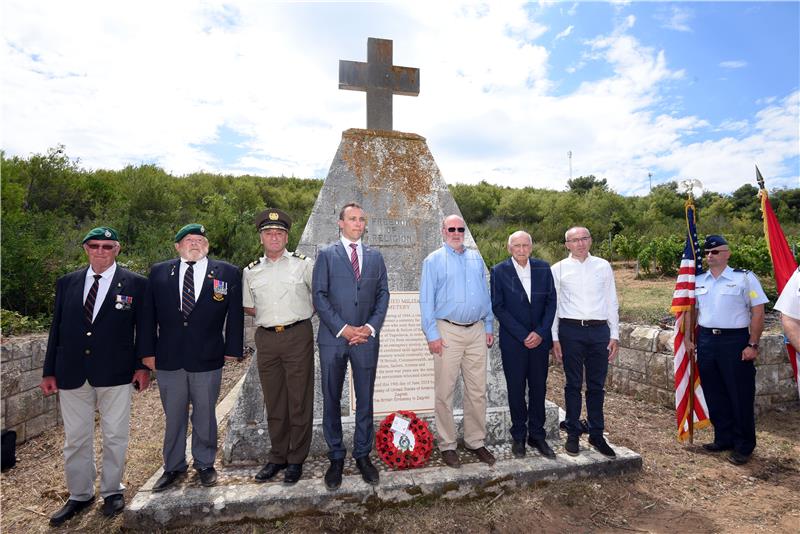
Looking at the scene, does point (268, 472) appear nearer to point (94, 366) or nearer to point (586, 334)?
point (94, 366)

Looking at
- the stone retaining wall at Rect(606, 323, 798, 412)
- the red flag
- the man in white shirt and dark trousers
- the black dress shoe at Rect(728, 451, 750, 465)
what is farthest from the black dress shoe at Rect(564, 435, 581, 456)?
the red flag

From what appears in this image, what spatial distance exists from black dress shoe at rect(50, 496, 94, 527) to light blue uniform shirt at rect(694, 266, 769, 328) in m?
5.20

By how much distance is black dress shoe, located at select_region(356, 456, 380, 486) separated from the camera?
290cm

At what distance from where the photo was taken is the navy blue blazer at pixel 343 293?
9.61 feet

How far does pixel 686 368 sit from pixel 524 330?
6.63 feet

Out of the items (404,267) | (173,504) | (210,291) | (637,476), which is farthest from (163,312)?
(637,476)

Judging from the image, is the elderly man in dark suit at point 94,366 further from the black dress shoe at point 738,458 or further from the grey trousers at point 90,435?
the black dress shoe at point 738,458

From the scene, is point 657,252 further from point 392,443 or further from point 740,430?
point 392,443

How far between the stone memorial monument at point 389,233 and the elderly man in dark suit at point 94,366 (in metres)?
0.75

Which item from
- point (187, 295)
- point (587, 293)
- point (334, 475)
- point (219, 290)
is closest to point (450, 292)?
point (587, 293)

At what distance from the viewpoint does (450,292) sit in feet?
10.5

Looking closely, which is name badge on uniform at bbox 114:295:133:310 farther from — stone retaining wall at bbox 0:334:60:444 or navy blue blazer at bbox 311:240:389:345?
stone retaining wall at bbox 0:334:60:444

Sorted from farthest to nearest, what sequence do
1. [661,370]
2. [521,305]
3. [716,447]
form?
[661,370] → [716,447] → [521,305]

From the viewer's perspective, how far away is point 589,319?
133 inches
